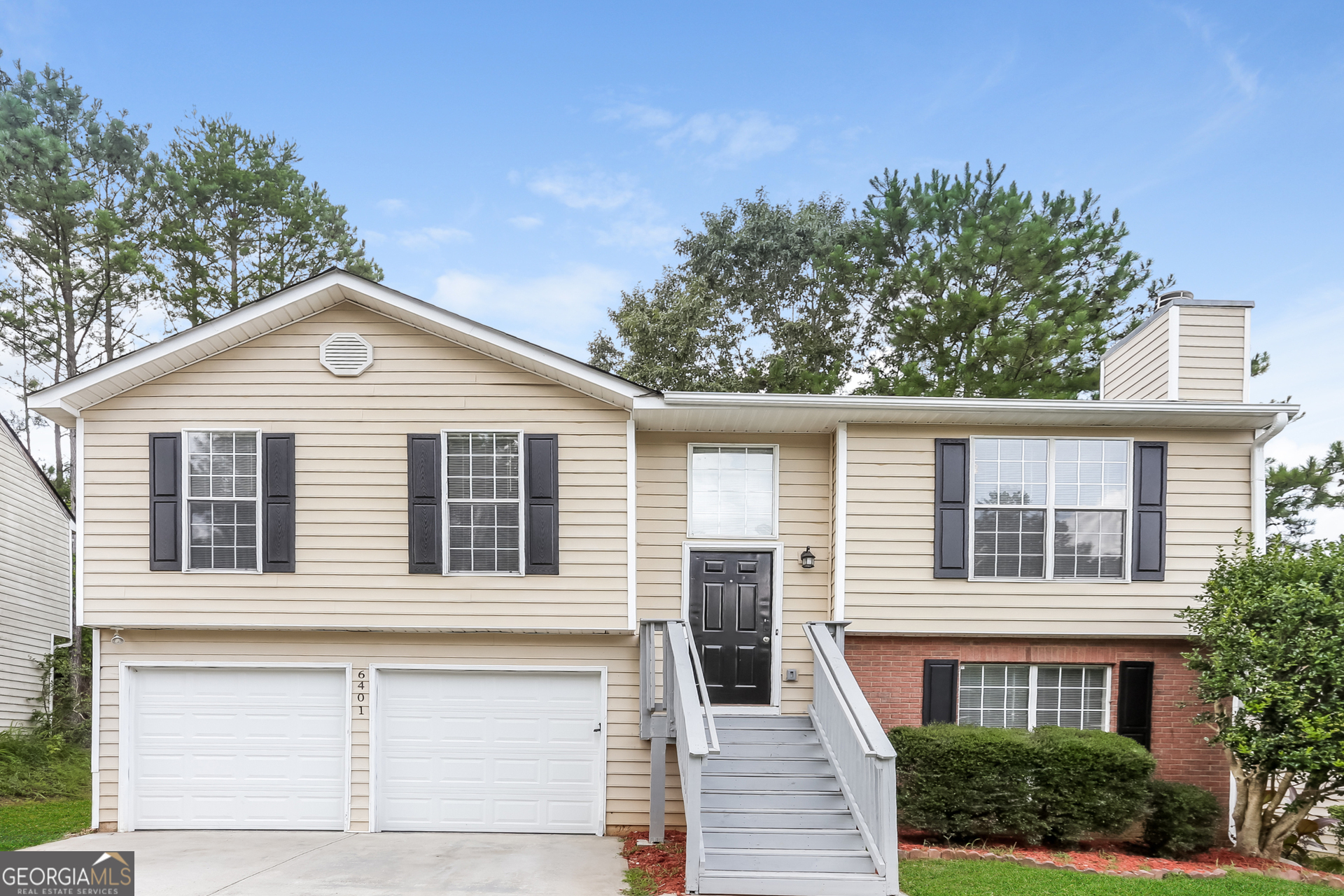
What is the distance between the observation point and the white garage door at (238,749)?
8.59 meters

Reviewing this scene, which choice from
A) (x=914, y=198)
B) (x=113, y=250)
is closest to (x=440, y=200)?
(x=113, y=250)

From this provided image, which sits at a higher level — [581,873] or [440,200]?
[440,200]

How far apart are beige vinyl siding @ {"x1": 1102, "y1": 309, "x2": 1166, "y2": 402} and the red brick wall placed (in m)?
2.92

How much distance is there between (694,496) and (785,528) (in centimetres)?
109

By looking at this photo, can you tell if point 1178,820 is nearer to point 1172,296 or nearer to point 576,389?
point 1172,296

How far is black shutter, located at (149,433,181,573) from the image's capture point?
8172 mm

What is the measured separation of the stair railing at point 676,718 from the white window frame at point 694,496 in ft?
3.74

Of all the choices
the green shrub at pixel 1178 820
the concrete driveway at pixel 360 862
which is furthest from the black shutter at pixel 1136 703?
the concrete driveway at pixel 360 862

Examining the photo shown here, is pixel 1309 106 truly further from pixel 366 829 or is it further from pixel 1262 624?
pixel 366 829

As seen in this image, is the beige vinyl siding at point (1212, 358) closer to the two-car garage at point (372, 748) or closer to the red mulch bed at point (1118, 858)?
the red mulch bed at point (1118, 858)

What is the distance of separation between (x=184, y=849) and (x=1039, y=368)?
1776cm

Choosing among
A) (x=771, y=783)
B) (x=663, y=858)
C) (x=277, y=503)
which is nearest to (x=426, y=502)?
(x=277, y=503)

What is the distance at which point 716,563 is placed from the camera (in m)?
8.88

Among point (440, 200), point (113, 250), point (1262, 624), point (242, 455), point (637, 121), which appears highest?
point (637, 121)
